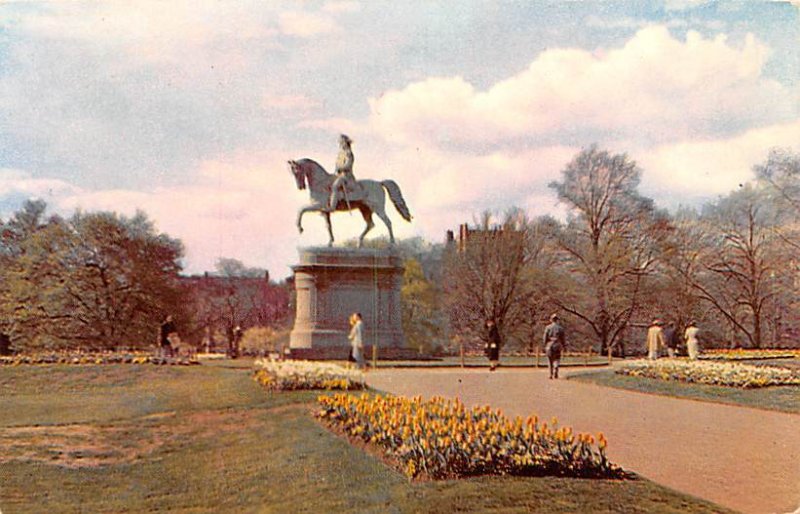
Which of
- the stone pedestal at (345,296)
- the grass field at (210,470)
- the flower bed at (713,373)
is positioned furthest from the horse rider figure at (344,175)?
the flower bed at (713,373)

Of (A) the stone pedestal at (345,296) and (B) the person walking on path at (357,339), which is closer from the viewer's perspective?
(B) the person walking on path at (357,339)

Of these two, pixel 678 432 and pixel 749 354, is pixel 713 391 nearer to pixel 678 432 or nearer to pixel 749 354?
pixel 678 432

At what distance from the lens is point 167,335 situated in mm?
14383

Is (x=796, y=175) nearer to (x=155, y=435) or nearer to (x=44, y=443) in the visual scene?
(x=155, y=435)

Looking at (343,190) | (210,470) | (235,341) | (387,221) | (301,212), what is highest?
(343,190)

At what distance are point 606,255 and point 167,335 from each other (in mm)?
17246

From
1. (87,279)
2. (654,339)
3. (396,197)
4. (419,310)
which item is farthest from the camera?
(419,310)

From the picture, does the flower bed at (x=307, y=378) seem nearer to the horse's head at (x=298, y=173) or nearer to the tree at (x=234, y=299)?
the tree at (x=234, y=299)

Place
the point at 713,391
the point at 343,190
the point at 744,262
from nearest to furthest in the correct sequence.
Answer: the point at 713,391
the point at 343,190
the point at 744,262

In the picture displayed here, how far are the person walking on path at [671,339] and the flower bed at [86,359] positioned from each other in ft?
47.3

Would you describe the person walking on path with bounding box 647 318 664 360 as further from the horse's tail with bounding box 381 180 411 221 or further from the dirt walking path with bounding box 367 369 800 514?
the horse's tail with bounding box 381 180 411 221

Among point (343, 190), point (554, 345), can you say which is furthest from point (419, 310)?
point (343, 190)

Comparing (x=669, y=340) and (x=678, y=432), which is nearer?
(x=678, y=432)

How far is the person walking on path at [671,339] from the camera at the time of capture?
21680 millimetres
